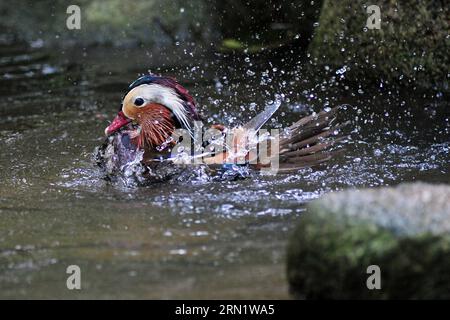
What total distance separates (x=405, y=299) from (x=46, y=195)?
2.91 metres

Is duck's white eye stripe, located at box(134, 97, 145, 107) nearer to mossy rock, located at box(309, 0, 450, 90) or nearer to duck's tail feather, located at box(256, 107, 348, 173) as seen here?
duck's tail feather, located at box(256, 107, 348, 173)

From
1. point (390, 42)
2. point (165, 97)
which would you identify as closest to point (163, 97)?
point (165, 97)

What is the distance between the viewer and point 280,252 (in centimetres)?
371

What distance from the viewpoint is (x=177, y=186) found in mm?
5055

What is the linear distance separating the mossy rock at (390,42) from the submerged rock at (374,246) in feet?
14.2

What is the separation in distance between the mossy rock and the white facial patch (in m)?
3.09

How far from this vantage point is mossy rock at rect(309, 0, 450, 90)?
712cm

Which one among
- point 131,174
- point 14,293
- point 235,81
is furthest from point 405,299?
point 235,81

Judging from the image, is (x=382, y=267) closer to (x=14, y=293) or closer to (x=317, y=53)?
(x=14, y=293)

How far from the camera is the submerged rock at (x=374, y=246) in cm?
287

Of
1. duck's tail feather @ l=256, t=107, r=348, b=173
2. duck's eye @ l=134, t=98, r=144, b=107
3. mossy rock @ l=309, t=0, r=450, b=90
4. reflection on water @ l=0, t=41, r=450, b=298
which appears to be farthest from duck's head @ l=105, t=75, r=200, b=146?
mossy rock @ l=309, t=0, r=450, b=90

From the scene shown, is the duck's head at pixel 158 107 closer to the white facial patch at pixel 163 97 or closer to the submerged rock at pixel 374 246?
the white facial patch at pixel 163 97

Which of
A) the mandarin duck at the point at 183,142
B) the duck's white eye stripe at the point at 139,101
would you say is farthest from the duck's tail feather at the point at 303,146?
the duck's white eye stripe at the point at 139,101
